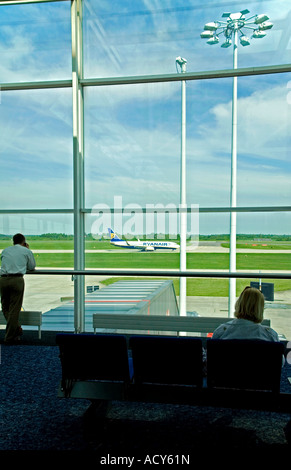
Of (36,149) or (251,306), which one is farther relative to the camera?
(36,149)

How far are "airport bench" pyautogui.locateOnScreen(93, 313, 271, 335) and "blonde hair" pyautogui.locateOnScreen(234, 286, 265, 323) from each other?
6.98 ft

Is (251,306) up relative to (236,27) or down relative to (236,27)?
down

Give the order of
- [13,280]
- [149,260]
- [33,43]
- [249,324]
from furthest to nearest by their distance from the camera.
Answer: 1. [33,43]
2. [149,260]
3. [13,280]
4. [249,324]

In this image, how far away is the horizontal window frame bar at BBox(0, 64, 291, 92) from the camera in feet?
17.4

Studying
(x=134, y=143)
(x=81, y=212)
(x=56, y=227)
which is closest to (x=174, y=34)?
(x=134, y=143)

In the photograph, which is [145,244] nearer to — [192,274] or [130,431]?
[192,274]

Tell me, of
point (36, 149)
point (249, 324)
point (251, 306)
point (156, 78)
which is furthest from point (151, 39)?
point (249, 324)

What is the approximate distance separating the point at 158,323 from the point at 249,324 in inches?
96.3

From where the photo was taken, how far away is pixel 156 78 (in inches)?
218

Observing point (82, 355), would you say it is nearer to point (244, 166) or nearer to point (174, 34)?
point (244, 166)

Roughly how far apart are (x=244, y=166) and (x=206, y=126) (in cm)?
83

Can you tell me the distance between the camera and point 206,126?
18.1 feet

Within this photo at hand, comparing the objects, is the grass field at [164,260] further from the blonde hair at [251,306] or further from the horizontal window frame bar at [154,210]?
the blonde hair at [251,306]

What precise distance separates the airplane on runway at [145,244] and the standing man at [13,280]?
1363mm
